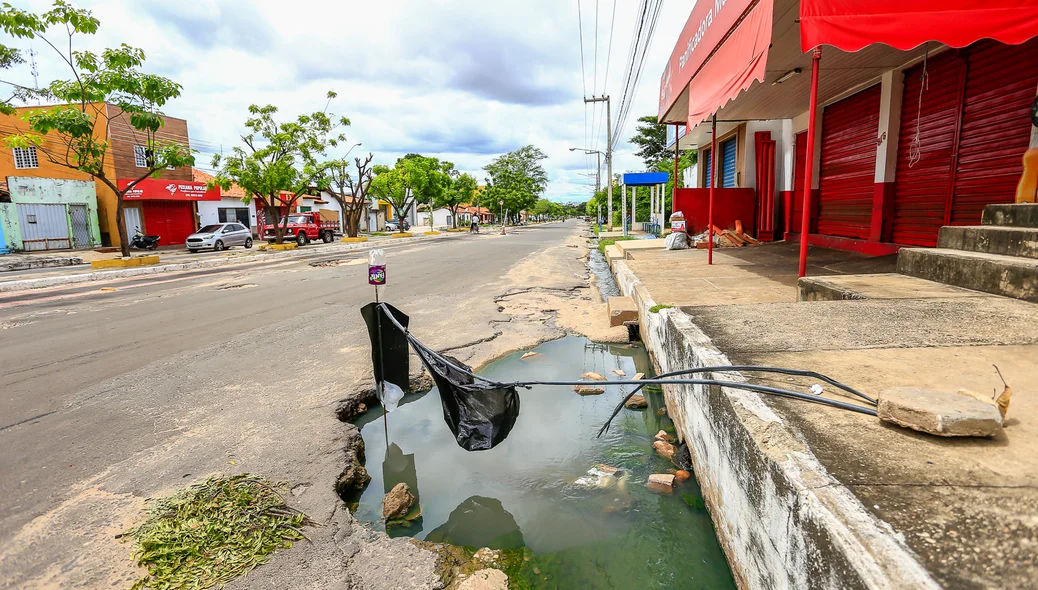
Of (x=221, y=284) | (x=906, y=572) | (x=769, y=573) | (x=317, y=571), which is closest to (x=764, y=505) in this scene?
(x=769, y=573)

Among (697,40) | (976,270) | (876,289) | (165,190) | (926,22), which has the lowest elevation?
(876,289)

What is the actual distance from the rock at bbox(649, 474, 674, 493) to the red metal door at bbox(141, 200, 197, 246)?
3186cm

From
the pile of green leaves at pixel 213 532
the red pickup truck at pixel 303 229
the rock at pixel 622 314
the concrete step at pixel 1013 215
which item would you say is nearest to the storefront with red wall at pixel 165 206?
the red pickup truck at pixel 303 229

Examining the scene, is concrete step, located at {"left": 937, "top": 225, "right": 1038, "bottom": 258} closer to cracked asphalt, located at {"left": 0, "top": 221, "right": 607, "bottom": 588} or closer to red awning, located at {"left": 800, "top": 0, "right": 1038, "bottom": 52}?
red awning, located at {"left": 800, "top": 0, "right": 1038, "bottom": 52}

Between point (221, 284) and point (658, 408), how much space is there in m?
10.4

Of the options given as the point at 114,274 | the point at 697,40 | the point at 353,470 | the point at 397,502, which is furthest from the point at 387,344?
the point at 114,274

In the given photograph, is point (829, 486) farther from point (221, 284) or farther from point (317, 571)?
point (221, 284)

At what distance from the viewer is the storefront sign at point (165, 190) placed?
26172 mm

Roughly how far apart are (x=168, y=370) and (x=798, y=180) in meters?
11.7

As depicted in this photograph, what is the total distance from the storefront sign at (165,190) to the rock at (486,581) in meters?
29.9

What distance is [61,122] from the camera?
1477 cm

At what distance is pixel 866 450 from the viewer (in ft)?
6.05

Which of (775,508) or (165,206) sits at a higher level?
(165,206)

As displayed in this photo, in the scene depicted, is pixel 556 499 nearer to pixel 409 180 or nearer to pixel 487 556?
pixel 487 556
